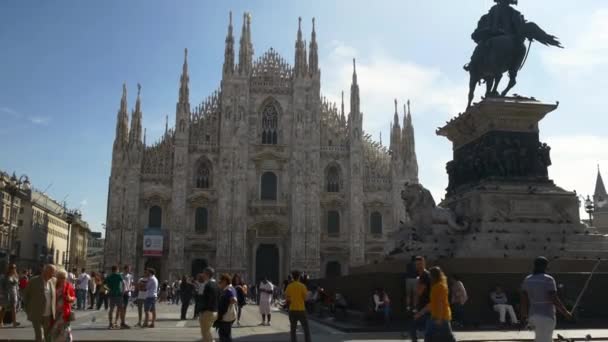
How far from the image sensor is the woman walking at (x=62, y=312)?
809 cm

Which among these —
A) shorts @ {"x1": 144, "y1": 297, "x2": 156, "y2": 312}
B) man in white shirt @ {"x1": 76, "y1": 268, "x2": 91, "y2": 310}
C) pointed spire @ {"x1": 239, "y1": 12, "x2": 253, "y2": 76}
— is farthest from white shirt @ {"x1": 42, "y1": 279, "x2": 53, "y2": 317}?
pointed spire @ {"x1": 239, "y1": 12, "x2": 253, "y2": 76}

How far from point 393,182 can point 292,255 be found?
32.7 ft

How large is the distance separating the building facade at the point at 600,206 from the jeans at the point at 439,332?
55.7m

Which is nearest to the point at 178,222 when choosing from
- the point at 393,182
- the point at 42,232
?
the point at 393,182

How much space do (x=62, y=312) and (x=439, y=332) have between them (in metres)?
5.16

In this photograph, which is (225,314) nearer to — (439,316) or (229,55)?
(439,316)

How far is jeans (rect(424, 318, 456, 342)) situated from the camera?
6.57m

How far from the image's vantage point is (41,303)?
8227 millimetres

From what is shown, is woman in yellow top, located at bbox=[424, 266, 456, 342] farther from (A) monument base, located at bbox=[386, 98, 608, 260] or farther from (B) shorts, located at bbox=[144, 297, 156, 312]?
(B) shorts, located at bbox=[144, 297, 156, 312]

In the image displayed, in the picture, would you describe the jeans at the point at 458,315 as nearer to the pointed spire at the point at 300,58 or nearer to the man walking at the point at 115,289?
the man walking at the point at 115,289

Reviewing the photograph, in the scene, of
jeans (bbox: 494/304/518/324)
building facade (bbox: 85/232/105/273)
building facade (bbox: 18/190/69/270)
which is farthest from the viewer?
building facade (bbox: 85/232/105/273)

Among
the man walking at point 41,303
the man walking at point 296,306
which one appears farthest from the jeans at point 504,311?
the man walking at point 41,303

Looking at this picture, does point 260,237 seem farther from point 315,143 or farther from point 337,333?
point 337,333

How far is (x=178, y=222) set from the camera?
4441 centimetres
